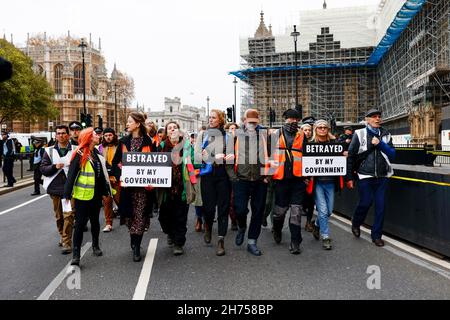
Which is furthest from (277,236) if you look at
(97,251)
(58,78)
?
(58,78)

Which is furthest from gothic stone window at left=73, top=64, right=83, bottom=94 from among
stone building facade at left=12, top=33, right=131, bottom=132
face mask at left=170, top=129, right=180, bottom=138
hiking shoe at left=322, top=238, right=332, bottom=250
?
hiking shoe at left=322, top=238, right=332, bottom=250

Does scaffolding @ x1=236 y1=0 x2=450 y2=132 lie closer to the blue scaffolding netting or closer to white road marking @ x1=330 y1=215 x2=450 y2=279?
A: the blue scaffolding netting

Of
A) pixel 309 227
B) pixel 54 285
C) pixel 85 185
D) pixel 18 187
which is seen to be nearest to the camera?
pixel 54 285

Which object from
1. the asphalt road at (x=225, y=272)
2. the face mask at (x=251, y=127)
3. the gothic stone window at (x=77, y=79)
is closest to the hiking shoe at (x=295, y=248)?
the asphalt road at (x=225, y=272)

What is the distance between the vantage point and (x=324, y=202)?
21.3ft

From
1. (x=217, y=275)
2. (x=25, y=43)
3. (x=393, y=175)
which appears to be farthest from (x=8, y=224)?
(x=25, y=43)

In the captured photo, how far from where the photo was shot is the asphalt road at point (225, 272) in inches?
173

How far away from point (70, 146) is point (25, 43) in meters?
106

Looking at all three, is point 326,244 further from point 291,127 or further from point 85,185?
point 85,185

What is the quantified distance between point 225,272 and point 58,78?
310ft

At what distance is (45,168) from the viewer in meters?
6.60

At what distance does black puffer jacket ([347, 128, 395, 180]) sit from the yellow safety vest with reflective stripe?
13.1ft
